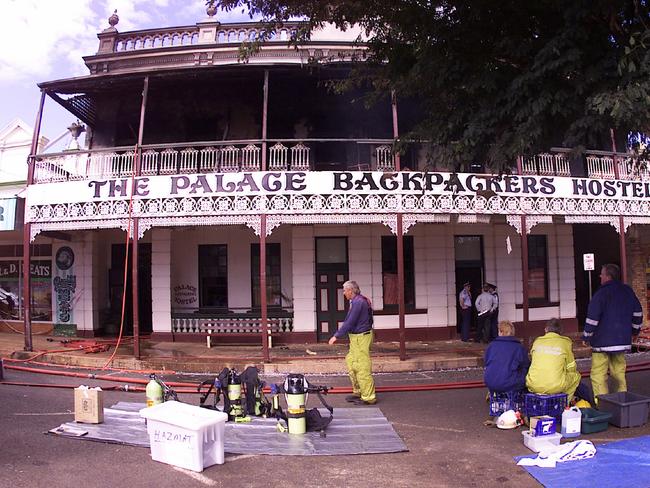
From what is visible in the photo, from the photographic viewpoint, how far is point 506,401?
623 centimetres

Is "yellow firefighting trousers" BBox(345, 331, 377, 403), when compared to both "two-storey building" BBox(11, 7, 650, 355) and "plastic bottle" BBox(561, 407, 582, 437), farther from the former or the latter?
"two-storey building" BBox(11, 7, 650, 355)

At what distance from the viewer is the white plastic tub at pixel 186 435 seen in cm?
482

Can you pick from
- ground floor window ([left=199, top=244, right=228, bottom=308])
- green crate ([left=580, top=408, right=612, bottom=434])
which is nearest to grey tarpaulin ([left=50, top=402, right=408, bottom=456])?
green crate ([left=580, top=408, right=612, bottom=434])

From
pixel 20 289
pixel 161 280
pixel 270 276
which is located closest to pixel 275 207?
pixel 270 276

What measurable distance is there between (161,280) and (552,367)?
10934 millimetres

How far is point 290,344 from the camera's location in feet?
44.1

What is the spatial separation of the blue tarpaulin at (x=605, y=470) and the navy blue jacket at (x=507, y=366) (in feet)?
3.39

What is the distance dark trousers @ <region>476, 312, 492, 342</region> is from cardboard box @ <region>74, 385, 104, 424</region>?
31.6 ft

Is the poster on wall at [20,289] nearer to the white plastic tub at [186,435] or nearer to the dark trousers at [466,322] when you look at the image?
the dark trousers at [466,322]

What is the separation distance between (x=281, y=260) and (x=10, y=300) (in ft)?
29.4

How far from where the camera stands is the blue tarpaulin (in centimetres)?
440

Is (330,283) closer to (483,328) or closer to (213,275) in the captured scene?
(213,275)

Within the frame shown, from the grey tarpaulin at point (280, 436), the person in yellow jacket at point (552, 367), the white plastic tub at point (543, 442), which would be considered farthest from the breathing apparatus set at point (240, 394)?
the person in yellow jacket at point (552, 367)

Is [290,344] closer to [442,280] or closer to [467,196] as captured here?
[442,280]
